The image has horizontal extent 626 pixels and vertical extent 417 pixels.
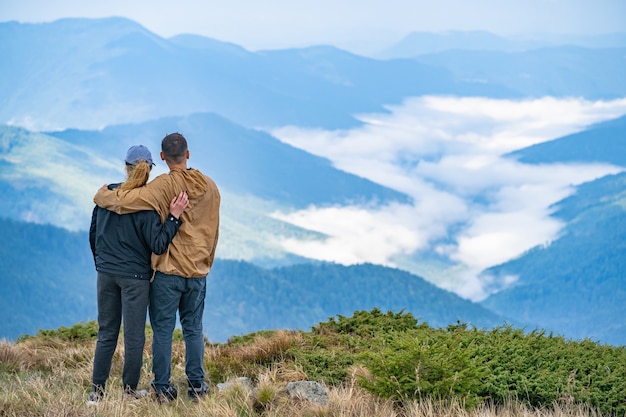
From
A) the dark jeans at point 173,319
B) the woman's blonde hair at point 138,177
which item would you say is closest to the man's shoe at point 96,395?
the dark jeans at point 173,319

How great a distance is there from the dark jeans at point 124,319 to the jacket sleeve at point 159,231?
1.34 feet

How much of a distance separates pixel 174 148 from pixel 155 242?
0.90 meters

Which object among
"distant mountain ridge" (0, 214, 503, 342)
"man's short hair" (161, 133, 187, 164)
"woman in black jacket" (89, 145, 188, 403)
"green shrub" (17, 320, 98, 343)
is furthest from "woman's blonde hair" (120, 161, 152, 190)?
"distant mountain ridge" (0, 214, 503, 342)

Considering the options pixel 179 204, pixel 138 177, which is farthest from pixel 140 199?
pixel 179 204

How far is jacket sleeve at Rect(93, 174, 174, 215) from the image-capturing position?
8.19m

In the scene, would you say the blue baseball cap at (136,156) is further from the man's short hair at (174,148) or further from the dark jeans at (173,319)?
the dark jeans at (173,319)

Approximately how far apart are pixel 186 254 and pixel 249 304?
→ 590 feet

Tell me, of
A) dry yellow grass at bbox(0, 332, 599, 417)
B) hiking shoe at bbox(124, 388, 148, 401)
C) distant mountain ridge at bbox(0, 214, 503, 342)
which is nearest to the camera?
dry yellow grass at bbox(0, 332, 599, 417)

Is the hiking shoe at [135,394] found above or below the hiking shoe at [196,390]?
below

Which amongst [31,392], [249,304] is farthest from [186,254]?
[249,304]

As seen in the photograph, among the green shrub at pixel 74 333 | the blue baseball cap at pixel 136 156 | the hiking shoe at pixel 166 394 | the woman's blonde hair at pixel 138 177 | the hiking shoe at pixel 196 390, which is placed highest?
the blue baseball cap at pixel 136 156

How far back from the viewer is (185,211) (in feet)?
27.5

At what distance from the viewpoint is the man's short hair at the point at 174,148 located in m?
8.24

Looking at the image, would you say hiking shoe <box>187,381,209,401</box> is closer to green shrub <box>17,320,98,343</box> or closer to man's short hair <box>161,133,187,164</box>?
man's short hair <box>161,133,187,164</box>
